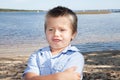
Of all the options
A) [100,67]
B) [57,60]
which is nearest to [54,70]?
[57,60]

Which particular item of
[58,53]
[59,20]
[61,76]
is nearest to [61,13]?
[59,20]

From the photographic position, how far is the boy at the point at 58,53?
3240 millimetres

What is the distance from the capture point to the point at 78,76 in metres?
3.21

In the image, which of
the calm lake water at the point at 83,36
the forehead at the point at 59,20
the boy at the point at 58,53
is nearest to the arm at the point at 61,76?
the boy at the point at 58,53

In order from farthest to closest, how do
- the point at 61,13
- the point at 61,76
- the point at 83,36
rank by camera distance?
the point at 83,36 < the point at 61,13 < the point at 61,76

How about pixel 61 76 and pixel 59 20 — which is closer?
pixel 61 76

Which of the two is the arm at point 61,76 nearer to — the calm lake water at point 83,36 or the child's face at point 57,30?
the child's face at point 57,30

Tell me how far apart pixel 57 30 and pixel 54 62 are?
324 millimetres

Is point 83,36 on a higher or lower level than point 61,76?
lower

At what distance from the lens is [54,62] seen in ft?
10.7

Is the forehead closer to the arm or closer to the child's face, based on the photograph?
the child's face

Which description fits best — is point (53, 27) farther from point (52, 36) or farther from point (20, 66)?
point (20, 66)

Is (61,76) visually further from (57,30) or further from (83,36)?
(83,36)

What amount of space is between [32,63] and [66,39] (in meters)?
0.42
